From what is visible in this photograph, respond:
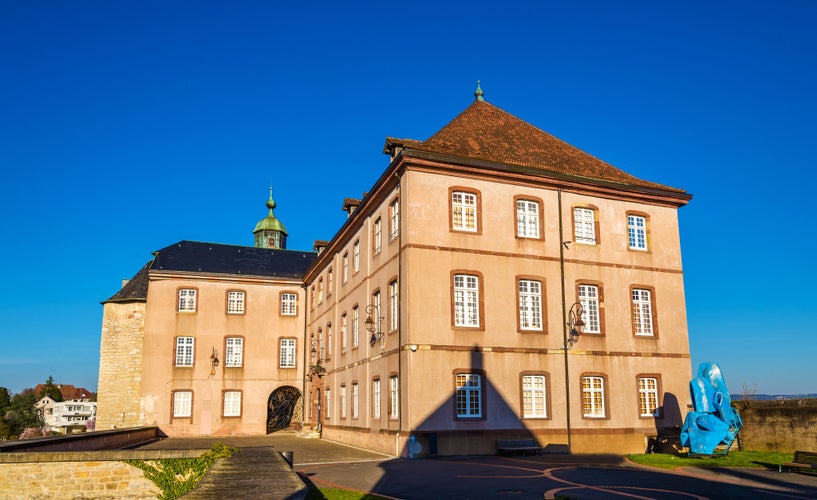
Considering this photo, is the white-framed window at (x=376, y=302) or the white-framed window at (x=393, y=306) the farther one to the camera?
the white-framed window at (x=376, y=302)

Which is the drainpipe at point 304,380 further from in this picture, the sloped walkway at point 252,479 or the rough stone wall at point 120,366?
the sloped walkway at point 252,479

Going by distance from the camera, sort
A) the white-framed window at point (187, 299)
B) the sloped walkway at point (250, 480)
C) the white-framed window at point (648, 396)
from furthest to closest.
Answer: the white-framed window at point (187, 299) → the white-framed window at point (648, 396) → the sloped walkway at point (250, 480)

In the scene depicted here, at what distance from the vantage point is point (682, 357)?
86.2ft

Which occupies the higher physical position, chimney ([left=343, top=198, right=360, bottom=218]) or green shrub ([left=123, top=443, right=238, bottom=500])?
chimney ([left=343, top=198, right=360, bottom=218])

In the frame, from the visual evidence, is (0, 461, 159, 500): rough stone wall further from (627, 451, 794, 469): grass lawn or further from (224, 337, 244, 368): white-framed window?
(224, 337, 244, 368): white-framed window

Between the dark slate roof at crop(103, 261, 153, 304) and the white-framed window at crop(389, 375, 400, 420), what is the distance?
23.1 metres

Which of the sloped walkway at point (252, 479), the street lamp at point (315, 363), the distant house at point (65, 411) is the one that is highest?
the street lamp at point (315, 363)

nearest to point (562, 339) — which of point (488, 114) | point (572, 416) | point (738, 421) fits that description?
point (572, 416)

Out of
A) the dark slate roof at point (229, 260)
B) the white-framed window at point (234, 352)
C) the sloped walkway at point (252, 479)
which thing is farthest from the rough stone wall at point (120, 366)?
the sloped walkway at point (252, 479)

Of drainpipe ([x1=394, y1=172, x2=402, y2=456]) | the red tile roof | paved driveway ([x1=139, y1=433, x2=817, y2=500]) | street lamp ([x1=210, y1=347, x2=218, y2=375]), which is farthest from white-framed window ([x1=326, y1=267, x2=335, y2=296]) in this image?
paved driveway ([x1=139, y1=433, x2=817, y2=500])

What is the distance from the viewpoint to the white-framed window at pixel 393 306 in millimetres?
24087

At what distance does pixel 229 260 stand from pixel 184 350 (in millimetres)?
6515

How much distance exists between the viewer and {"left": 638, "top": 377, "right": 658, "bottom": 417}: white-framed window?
2500 cm

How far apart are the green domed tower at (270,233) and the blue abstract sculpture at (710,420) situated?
41.7m
